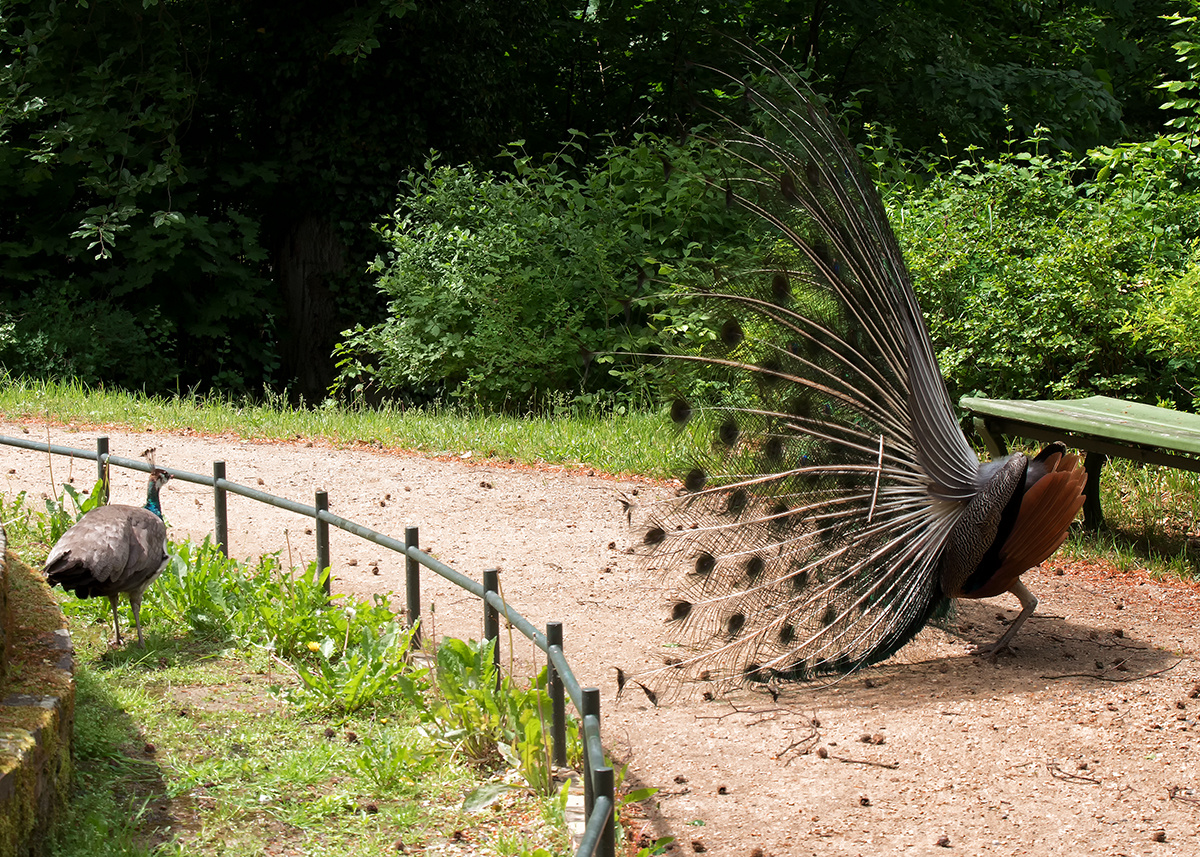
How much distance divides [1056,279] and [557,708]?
6377mm

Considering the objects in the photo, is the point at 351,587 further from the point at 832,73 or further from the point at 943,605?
the point at 832,73

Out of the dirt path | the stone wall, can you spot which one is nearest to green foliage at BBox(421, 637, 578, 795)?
the dirt path

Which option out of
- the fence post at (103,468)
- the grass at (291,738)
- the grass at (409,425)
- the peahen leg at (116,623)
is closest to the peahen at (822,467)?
the grass at (291,738)

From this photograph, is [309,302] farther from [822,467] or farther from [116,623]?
[822,467]

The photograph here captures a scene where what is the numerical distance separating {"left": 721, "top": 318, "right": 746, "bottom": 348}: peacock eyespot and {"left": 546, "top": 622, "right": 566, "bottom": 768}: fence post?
187 cm

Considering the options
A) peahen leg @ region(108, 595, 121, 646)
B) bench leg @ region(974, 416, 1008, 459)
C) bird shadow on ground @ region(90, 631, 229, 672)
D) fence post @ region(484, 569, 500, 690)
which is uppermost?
bench leg @ region(974, 416, 1008, 459)

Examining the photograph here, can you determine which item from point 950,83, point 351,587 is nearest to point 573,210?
point 950,83

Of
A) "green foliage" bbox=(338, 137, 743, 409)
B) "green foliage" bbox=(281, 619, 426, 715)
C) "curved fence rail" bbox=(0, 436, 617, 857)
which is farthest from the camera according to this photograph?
"green foliage" bbox=(338, 137, 743, 409)

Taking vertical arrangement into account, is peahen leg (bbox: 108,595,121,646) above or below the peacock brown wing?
below

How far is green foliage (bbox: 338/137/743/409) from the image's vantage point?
11555mm

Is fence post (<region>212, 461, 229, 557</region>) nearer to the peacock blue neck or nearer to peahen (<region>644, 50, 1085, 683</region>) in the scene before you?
the peacock blue neck

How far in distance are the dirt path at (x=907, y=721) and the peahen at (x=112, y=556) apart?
130cm

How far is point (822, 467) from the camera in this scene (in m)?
5.00

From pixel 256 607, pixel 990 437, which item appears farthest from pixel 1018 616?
pixel 256 607
